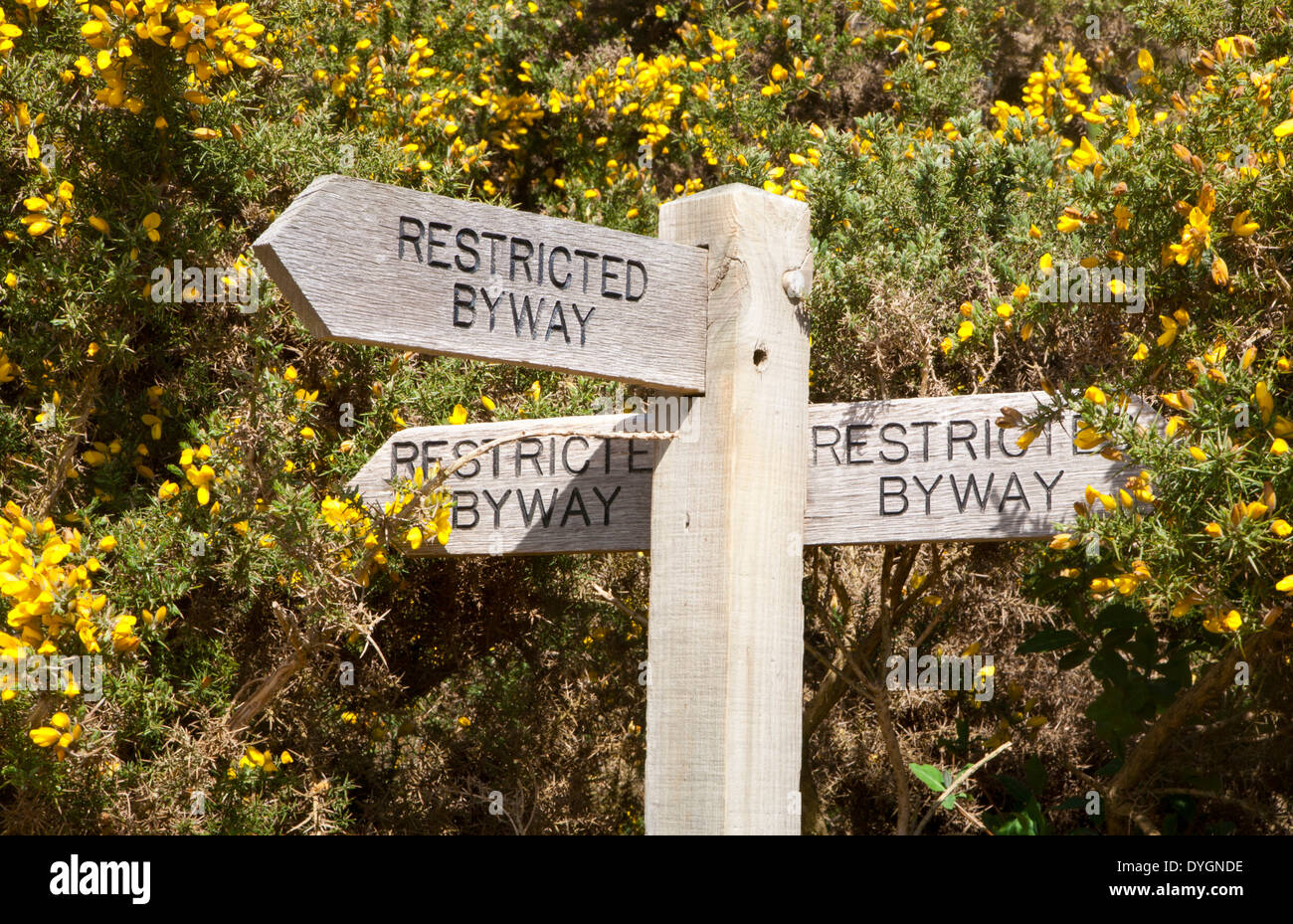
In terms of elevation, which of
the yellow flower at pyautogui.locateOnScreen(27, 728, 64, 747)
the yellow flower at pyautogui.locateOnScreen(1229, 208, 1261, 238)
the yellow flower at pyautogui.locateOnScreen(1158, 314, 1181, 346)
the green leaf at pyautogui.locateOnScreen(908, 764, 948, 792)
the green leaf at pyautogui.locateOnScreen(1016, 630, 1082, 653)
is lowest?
the green leaf at pyautogui.locateOnScreen(908, 764, 948, 792)

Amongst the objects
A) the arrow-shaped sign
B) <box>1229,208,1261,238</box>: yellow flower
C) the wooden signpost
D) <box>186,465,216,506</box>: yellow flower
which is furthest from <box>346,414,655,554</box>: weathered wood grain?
<box>1229,208,1261,238</box>: yellow flower

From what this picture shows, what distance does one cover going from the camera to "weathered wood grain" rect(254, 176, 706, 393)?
181 centimetres

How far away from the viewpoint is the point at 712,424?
214 cm

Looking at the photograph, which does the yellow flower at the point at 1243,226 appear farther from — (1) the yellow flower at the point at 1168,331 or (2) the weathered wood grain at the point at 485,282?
(2) the weathered wood grain at the point at 485,282

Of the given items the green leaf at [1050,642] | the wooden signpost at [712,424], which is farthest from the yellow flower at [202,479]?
the green leaf at [1050,642]

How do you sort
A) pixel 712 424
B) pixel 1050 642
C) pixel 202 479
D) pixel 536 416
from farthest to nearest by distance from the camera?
pixel 536 416
pixel 1050 642
pixel 202 479
pixel 712 424

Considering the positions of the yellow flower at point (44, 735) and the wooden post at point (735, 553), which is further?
the yellow flower at point (44, 735)

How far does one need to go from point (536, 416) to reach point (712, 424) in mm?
1325

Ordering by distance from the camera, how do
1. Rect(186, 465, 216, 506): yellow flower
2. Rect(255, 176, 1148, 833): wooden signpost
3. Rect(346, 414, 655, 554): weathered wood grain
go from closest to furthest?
Rect(255, 176, 1148, 833): wooden signpost < Rect(346, 414, 655, 554): weathered wood grain < Rect(186, 465, 216, 506): yellow flower

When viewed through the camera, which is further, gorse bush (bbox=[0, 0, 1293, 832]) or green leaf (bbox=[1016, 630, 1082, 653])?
green leaf (bbox=[1016, 630, 1082, 653])

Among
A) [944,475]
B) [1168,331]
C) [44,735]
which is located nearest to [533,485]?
[944,475]

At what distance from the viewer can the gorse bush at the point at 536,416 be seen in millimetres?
2201

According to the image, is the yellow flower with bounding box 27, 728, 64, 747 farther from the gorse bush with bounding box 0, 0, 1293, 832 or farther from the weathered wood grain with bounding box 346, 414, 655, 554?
the weathered wood grain with bounding box 346, 414, 655, 554

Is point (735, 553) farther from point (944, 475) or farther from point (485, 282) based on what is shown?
point (485, 282)
